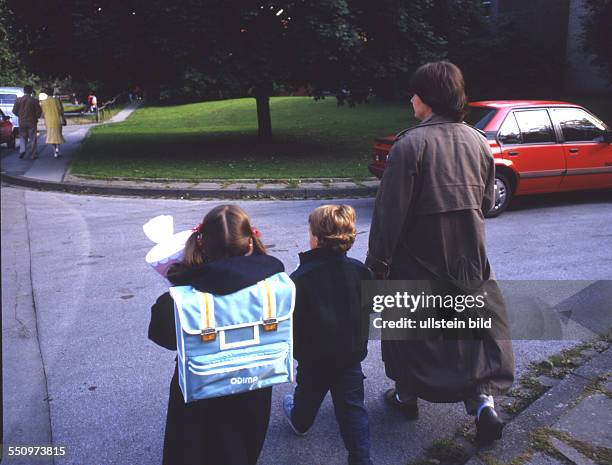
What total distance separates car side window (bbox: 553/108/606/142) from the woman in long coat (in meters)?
6.87

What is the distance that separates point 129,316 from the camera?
519cm

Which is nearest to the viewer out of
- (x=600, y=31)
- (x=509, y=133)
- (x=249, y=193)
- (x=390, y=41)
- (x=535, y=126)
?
(x=509, y=133)

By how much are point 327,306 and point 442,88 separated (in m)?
1.16

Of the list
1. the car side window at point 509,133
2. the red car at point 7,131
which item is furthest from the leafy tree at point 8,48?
the car side window at point 509,133

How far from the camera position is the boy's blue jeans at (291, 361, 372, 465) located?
9.36ft

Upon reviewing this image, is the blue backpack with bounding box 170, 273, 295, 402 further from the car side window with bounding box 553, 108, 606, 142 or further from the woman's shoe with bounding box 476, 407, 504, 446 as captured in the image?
the car side window with bounding box 553, 108, 606, 142

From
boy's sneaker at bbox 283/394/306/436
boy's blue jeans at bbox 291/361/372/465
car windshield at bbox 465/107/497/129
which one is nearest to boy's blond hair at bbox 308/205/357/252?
boy's blue jeans at bbox 291/361/372/465

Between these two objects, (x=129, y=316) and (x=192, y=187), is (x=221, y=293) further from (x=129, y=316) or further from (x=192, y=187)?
(x=192, y=187)

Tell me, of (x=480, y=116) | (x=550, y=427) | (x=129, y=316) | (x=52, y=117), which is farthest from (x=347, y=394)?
(x=52, y=117)

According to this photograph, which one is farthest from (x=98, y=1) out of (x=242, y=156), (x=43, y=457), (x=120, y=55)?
(x=43, y=457)

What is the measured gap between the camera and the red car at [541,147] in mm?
8812

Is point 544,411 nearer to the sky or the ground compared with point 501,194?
nearer to the sky

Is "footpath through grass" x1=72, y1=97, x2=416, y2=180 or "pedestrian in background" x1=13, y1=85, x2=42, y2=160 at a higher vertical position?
"pedestrian in background" x1=13, y1=85, x2=42, y2=160

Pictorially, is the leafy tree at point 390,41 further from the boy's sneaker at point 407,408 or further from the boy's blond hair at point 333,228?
the boy's blond hair at point 333,228
